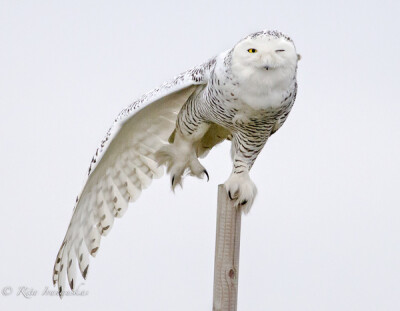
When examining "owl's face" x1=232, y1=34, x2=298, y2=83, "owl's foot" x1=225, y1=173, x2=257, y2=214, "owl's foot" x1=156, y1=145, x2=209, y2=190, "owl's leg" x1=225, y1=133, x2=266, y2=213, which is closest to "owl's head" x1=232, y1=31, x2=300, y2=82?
"owl's face" x1=232, y1=34, x2=298, y2=83

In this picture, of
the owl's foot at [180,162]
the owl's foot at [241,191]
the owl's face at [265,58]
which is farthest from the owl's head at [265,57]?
the owl's foot at [180,162]

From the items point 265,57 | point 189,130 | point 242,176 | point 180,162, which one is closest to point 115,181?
point 180,162

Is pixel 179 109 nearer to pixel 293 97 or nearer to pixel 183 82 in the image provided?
pixel 183 82

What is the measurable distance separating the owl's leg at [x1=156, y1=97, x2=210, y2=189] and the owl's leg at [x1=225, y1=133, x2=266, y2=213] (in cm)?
16

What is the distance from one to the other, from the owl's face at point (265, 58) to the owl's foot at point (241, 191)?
507 millimetres

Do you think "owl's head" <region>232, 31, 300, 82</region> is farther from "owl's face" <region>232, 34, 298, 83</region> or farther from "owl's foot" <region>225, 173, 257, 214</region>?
"owl's foot" <region>225, 173, 257, 214</region>

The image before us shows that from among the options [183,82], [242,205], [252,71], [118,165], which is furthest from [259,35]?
[118,165]

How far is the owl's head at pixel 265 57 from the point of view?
333 cm

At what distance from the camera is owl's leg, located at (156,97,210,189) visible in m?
3.81

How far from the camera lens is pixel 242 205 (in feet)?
12.2

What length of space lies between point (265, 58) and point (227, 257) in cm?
79

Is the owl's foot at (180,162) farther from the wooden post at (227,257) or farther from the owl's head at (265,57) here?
the owl's head at (265,57)

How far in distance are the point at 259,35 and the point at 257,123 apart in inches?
12.4

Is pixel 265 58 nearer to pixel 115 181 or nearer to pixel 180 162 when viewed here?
pixel 180 162
